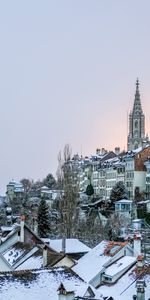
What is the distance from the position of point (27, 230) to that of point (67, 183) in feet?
107

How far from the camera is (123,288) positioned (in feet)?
117

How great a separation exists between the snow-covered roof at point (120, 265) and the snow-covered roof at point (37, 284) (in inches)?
370

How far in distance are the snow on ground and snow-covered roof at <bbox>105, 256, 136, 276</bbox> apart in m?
0.63

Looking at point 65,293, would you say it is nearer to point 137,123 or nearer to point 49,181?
Answer: point 137,123

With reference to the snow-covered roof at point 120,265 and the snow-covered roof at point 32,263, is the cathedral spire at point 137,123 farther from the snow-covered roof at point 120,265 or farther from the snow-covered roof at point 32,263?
the snow-covered roof at point 120,265

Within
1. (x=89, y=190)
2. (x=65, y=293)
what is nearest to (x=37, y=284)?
(x=65, y=293)

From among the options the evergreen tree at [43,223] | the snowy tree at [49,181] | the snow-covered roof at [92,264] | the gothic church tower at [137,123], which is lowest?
the snow-covered roof at [92,264]

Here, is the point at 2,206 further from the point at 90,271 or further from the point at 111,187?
the point at 90,271

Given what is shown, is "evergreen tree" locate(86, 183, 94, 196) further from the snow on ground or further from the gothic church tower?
the snow on ground

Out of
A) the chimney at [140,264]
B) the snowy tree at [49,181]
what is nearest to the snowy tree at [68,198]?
the chimney at [140,264]

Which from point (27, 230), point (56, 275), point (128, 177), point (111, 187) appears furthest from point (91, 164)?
point (56, 275)

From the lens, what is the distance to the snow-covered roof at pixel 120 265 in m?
37.7

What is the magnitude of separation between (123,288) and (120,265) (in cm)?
284

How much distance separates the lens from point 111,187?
129375 mm
